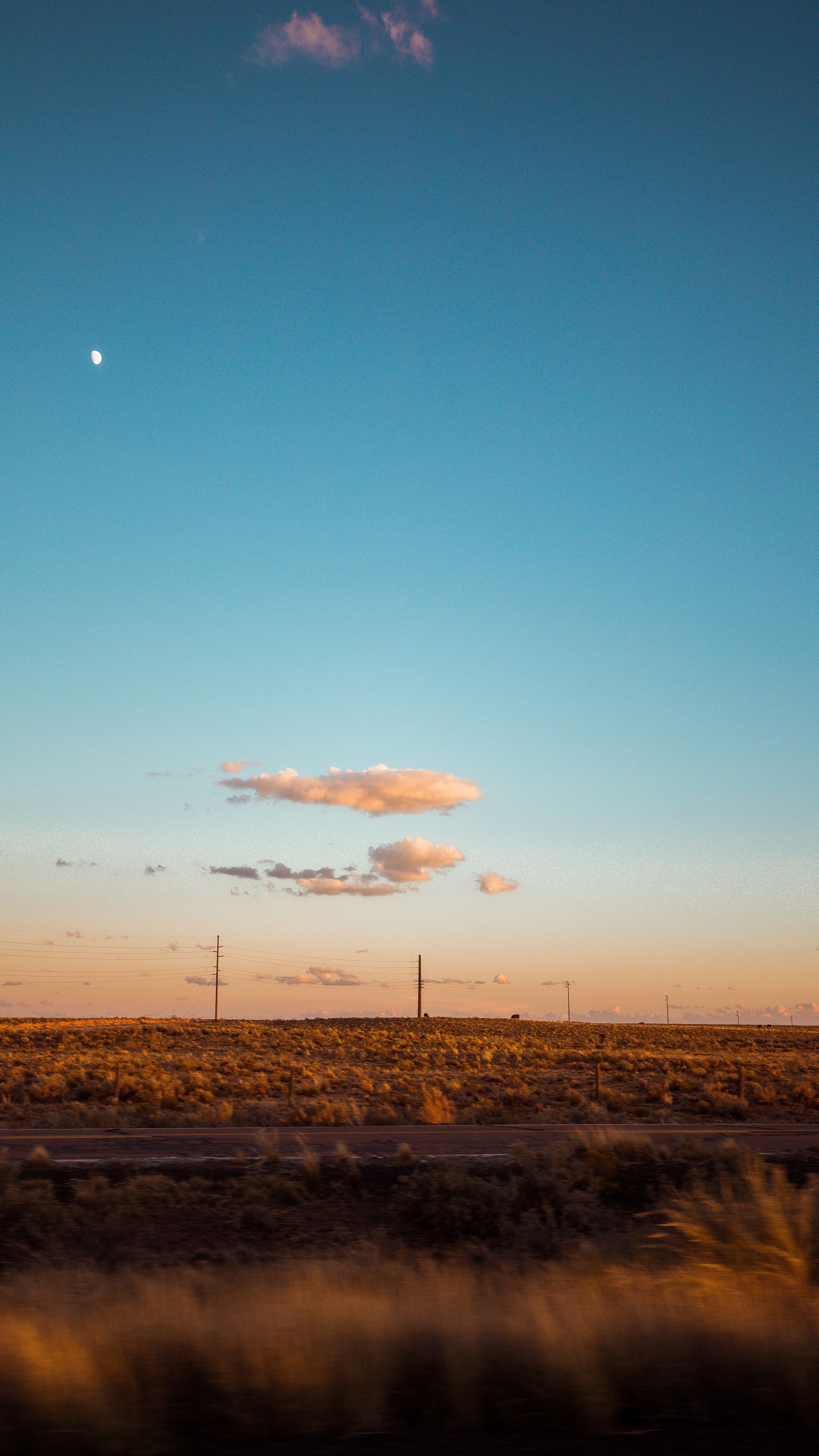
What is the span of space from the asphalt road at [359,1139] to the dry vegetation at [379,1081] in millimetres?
2121

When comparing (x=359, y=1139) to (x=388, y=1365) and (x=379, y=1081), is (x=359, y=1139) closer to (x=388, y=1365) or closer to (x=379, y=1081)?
(x=379, y=1081)

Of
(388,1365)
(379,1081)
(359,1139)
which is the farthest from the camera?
(379,1081)

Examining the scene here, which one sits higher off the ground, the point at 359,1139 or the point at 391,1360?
the point at 391,1360

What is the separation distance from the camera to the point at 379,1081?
39031mm

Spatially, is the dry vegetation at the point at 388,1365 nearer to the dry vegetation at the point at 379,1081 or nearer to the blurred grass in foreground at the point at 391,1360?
the blurred grass in foreground at the point at 391,1360

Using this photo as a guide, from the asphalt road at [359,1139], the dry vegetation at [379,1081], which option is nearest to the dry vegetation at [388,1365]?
the asphalt road at [359,1139]

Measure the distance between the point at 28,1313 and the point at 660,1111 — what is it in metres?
27.2

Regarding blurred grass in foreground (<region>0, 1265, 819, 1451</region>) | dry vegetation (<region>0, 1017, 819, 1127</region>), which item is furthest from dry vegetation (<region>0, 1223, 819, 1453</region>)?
dry vegetation (<region>0, 1017, 819, 1127</region>)

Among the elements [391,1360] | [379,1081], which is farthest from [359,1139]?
[391,1360]

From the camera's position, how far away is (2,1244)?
14.1 metres

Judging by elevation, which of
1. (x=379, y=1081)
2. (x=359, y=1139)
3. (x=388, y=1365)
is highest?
(x=388, y=1365)

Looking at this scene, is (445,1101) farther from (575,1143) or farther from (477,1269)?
(477,1269)

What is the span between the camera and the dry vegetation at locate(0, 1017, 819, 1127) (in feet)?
98.4

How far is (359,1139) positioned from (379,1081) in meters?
15.7
